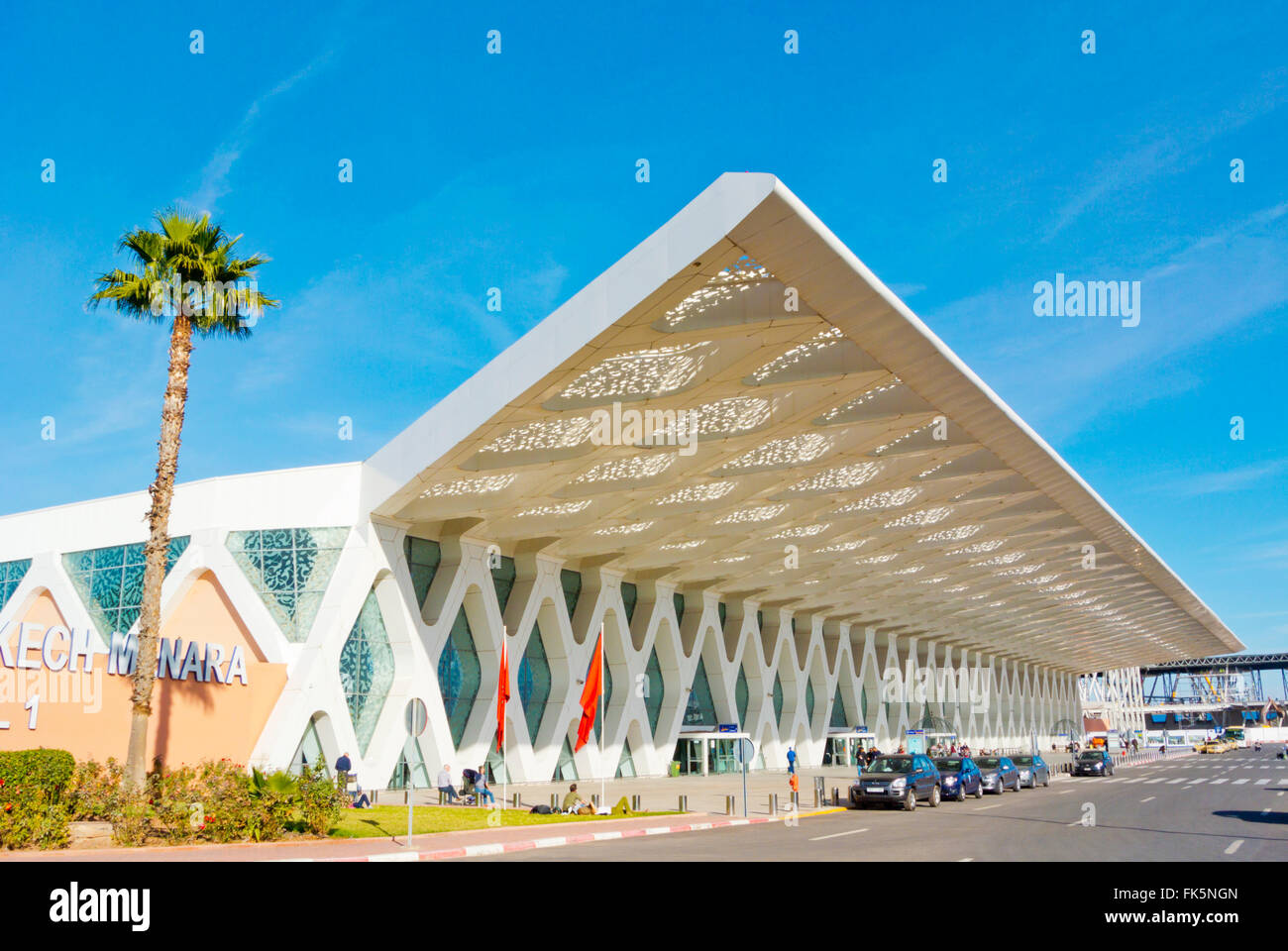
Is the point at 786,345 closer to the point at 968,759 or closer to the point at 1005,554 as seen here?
the point at 968,759

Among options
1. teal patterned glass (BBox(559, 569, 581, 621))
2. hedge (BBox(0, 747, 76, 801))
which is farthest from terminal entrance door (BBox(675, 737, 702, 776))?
hedge (BBox(0, 747, 76, 801))

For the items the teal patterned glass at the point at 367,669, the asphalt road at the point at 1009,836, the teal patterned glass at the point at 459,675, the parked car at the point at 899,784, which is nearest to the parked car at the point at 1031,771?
the asphalt road at the point at 1009,836

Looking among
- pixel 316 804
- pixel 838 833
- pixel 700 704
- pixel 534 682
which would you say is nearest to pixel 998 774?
pixel 534 682

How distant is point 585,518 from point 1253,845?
22.3m

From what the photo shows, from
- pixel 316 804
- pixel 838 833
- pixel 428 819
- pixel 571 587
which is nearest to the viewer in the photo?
pixel 316 804

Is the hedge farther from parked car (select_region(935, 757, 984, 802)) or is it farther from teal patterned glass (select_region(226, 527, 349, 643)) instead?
parked car (select_region(935, 757, 984, 802))

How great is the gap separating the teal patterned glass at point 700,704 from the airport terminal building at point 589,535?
6.1 inches

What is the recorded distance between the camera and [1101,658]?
11669cm

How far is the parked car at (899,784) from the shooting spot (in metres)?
→ 27.1

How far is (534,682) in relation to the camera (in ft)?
128

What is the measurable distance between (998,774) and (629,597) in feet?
57.4

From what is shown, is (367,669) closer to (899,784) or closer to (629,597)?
(899,784)

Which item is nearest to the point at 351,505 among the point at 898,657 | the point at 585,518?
the point at 585,518

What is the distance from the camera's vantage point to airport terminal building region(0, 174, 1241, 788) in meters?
21.5
